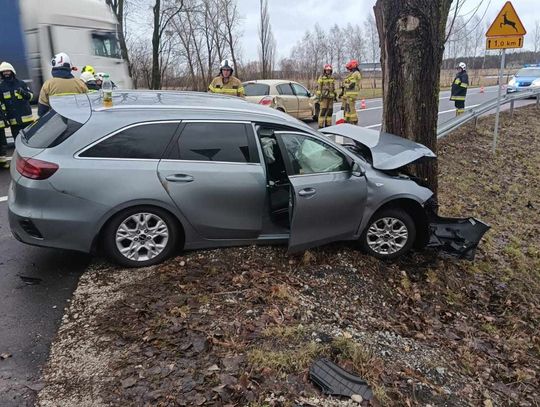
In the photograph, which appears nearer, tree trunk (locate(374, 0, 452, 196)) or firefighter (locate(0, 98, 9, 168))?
tree trunk (locate(374, 0, 452, 196))

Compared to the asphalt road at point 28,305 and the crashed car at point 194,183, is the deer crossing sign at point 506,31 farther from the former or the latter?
the asphalt road at point 28,305

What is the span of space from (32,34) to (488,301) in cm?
1162

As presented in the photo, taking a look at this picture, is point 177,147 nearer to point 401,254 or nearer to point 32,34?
point 401,254

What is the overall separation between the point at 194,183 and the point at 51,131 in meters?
1.32

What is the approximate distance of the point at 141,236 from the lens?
4.18 m

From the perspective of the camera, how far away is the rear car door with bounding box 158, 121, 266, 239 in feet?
13.7

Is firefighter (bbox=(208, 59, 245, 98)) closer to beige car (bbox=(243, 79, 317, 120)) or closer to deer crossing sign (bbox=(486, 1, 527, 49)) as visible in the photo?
beige car (bbox=(243, 79, 317, 120))

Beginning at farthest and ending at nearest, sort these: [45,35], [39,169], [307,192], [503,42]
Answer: [45,35], [503,42], [307,192], [39,169]

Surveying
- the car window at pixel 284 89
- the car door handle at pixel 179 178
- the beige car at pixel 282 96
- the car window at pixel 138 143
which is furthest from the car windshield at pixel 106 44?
the car door handle at pixel 179 178

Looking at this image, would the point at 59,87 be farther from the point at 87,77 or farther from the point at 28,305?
the point at 28,305

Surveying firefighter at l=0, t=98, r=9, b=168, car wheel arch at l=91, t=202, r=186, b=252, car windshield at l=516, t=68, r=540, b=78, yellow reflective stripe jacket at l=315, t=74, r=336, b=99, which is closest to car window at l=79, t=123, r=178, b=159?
car wheel arch at l=91, t=202, r=186, b=252

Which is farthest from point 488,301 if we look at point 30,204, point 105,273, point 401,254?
point 30,204

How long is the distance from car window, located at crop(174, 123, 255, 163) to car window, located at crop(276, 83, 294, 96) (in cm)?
951

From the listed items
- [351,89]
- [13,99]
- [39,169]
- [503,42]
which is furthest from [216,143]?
[503,42]
